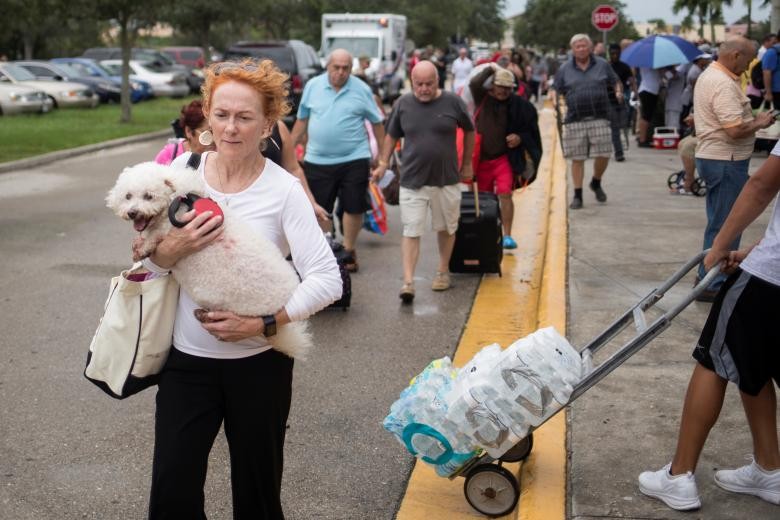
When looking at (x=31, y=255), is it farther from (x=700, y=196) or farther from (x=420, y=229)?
(x=700, y=196)

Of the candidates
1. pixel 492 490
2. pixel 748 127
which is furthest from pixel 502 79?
pixel 492 490

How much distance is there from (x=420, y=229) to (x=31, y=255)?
3.94 meters

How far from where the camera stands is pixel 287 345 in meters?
3.23

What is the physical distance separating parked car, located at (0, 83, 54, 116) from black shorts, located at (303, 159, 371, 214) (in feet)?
59.7

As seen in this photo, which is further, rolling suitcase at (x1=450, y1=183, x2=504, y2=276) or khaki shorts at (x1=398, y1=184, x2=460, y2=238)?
rolling suitcase at (x1=450, y1=183, x2=504, y2=276)

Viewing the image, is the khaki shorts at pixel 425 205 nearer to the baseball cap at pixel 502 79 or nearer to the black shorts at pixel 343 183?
the black shorts at pixel 343 183

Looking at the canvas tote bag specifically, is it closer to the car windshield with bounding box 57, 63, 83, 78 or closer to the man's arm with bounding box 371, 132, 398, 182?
the man's arm with bounding box 371, 132, 398, 182

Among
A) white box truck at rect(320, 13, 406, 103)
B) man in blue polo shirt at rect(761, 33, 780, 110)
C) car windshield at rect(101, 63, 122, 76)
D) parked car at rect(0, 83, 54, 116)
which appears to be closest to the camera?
man in blue polo shirt at rect(761, 33, 780, 110)

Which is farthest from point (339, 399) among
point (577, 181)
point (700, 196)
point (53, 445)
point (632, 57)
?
point (632, 57)

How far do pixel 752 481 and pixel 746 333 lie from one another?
0.74 m

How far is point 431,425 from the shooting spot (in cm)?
424

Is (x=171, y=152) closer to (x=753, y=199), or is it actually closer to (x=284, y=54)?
(x=753, y=199)

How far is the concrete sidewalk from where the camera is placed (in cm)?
434

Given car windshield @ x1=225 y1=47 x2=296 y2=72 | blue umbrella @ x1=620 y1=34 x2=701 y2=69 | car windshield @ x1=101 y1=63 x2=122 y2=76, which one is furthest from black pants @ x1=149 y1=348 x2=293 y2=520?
car windshield @ x1=101 y1=63 x2=122 y2=76
